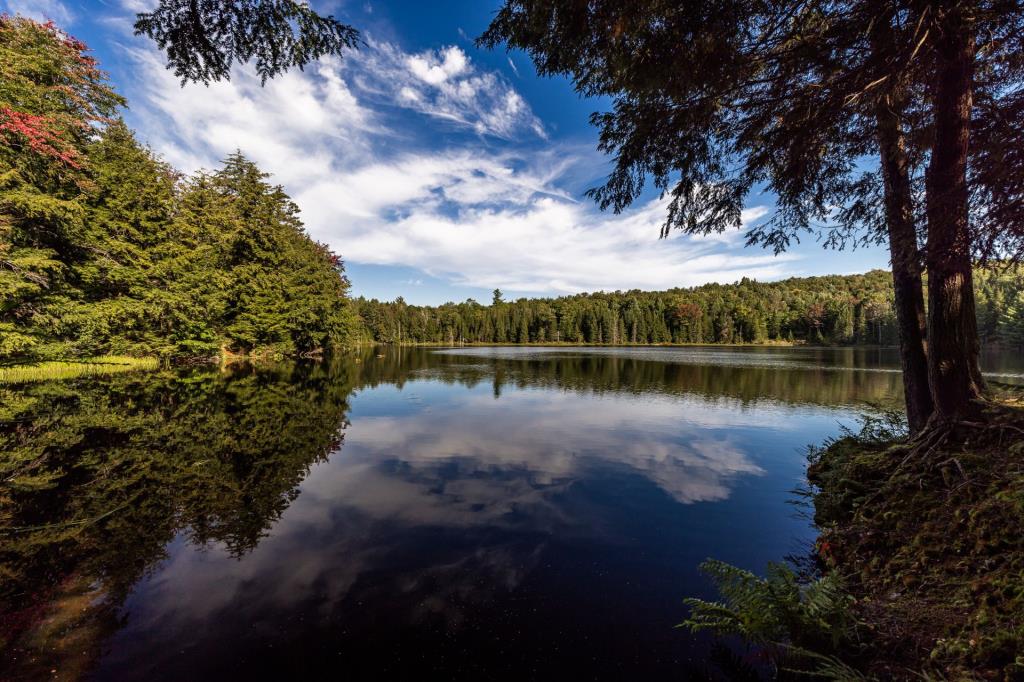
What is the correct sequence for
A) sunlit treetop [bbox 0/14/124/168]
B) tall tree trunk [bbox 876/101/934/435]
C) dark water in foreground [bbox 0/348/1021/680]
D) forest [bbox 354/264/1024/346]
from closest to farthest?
dark water in foreground [bbox 0/348/1021/680] → tall tree trunk [bbox 876/101/934/435] → sunlit treetop [bbox 0/14/124/168] → forest [bbox 354/264/1024/346]

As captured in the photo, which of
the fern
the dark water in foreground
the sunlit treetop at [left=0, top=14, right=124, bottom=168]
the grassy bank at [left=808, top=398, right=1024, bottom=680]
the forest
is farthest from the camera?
the forest

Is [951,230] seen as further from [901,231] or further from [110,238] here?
[110,238]

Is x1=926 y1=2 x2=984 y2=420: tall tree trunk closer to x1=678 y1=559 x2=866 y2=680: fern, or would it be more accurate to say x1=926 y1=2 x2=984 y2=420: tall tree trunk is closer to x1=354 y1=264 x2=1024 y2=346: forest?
x1=678 y1=559 x2=866 y2=680: fern

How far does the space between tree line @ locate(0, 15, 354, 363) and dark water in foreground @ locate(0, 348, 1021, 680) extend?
31.7 feet

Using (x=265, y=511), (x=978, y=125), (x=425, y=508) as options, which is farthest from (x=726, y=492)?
(x=265, y=511)

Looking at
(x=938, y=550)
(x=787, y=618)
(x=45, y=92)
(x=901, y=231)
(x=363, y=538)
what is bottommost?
(x=363, y=538)

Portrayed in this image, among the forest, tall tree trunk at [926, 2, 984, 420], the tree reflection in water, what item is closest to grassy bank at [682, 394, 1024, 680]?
tall tree trunk at [926, 2, 984, 420]

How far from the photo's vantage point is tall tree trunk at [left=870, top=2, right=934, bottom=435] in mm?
4406

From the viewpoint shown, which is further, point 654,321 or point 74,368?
point 654,321

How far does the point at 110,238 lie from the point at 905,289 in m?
32.5

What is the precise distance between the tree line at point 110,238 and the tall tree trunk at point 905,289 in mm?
26437

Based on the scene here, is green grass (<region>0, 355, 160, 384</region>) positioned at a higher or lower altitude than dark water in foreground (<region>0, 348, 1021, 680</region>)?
higher

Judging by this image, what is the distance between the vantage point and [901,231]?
4.63m

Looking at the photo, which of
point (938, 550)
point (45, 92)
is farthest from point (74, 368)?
point (938, 550)
